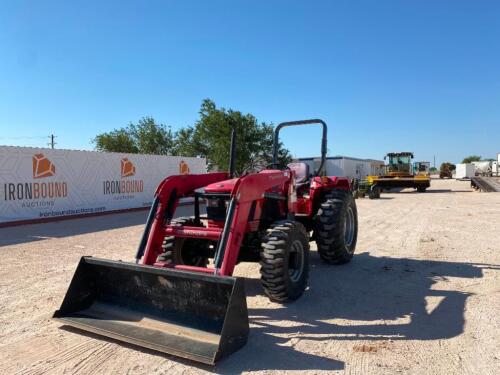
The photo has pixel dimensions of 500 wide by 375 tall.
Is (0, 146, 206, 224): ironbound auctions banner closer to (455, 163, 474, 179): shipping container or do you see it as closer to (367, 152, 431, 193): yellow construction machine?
(367, 152, 431, 193): yellow construction machine

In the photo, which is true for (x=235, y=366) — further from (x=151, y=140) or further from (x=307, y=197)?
(x=151, y=140)

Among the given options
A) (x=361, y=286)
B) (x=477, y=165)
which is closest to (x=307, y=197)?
(x=361, y=286)

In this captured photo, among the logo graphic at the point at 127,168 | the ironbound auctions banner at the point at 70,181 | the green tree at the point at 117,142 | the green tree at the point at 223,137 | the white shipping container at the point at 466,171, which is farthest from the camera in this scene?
the white shipping container at the point at 466,171

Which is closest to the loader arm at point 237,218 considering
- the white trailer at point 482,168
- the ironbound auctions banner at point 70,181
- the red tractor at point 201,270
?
the red tractor at point 201,270

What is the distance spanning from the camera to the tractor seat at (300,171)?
7360mm

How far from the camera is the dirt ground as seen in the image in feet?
11.5

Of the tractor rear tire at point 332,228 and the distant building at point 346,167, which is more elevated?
the distant building at point 346,167

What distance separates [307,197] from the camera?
6992mm

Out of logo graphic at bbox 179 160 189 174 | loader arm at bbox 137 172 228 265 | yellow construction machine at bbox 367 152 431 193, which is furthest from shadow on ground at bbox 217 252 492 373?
yellow construction machine at bbox 367 152 431 193

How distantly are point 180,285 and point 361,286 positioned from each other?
2801mm

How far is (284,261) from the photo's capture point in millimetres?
4684

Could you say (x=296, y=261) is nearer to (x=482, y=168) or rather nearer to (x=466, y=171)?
(x=466, y=171)

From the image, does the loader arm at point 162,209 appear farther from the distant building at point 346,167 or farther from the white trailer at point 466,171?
the white trailer at point 466,171

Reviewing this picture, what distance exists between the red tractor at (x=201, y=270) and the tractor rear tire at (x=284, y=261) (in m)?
0.01
